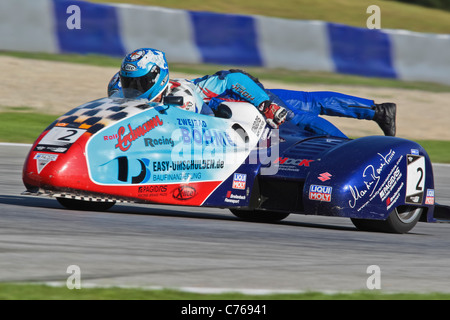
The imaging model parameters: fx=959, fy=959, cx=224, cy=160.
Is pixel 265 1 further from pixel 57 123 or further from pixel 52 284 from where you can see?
pixel 52 284

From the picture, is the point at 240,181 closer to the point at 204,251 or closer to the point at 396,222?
the point at 396,222

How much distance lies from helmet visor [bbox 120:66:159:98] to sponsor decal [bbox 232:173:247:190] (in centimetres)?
109

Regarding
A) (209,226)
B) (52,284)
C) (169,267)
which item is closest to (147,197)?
(209,226)

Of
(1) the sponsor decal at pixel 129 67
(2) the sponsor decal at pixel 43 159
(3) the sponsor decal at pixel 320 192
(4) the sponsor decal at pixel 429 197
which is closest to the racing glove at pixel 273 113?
(3) the sponsor decal at pixel 320 192

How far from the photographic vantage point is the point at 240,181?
8.43 metres

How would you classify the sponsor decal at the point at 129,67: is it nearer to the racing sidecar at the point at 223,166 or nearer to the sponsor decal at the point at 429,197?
the racing sidecar at the point at 223,166

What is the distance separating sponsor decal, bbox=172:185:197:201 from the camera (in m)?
8.08

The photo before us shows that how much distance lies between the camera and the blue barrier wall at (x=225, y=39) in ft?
66.1

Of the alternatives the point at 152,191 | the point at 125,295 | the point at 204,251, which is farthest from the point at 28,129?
the point at 125,295

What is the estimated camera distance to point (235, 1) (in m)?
29.2

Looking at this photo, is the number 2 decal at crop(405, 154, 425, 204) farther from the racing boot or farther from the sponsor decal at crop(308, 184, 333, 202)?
the sponsor decal at crop(308, 184, 333, 202)

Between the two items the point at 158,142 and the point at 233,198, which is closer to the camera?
the point at 158,142

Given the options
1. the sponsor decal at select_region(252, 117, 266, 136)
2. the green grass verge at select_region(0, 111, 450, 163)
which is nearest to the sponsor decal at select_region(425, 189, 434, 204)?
the sponsor decal at select_region(252, 117, 266, 136)

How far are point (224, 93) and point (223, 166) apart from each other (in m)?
1.00
